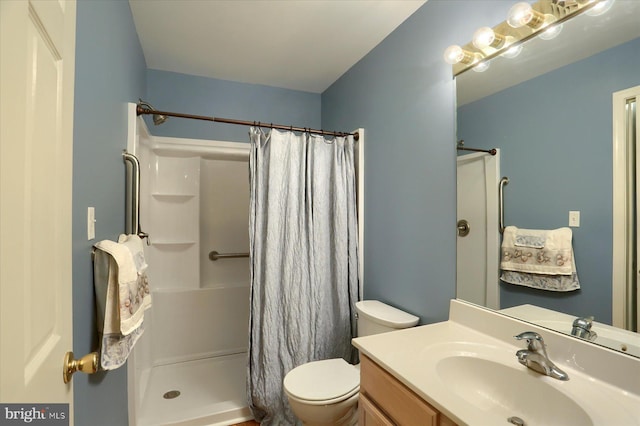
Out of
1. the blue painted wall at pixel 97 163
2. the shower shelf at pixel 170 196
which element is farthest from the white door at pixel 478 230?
the shower shelf at pixel 170 196

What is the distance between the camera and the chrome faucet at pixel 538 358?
93cm

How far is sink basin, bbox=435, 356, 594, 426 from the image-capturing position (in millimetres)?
852

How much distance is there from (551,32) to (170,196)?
279 centimetres

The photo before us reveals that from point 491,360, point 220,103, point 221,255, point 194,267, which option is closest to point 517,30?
point 491,360

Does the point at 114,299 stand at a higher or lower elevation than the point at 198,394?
higher

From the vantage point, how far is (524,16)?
107 centimetres

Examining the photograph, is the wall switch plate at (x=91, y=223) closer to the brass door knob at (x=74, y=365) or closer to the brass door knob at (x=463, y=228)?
the brass door knob at (x=74, y=365)

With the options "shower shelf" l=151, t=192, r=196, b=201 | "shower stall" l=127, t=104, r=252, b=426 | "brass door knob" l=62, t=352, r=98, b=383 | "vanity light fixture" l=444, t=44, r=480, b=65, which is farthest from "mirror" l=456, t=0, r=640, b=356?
"shower shelf" l=151, t=192, r=196, b=201

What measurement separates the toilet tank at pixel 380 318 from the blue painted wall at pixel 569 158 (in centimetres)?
52

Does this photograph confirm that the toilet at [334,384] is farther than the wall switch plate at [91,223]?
Yes

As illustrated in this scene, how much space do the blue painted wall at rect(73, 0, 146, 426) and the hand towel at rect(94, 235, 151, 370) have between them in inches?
1.1

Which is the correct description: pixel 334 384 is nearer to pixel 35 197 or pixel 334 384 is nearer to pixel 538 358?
pixel 538 358

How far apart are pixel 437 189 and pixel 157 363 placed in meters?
2.69

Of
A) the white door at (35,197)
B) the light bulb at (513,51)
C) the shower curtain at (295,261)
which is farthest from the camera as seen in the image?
the shower curtain at (295,261)
